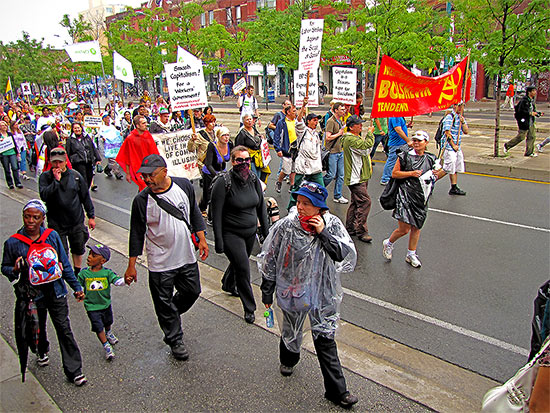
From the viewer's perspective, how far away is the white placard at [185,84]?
7414mm

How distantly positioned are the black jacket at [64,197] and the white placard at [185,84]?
2.42m

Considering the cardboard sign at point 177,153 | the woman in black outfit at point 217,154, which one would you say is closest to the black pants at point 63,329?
the woman in black outfit at point 217,154

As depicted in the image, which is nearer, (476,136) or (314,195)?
(314,195)

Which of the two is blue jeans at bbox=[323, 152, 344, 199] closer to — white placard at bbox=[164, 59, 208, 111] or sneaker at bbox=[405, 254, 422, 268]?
white placard at bbox=[164, 59, 208, 111]

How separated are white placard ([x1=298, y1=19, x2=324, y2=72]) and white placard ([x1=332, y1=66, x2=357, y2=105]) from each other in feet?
2.03

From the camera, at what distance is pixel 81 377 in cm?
387

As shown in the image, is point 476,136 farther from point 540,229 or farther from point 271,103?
point 271,103

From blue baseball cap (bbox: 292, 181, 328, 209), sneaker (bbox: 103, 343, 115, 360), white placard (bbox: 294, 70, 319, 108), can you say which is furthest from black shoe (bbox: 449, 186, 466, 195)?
sneaker (bbox: 103, 343, 115, 360)

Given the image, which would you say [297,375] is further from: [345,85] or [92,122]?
[92,122]

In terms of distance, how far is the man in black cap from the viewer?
4.03m

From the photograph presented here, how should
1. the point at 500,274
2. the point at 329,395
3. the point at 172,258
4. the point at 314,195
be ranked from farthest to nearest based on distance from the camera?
the point at 500,274 < the point at 172,258 < the point at 329,395 < the point at 314,195

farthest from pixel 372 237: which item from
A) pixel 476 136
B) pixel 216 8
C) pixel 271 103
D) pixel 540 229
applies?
pixel 216 8

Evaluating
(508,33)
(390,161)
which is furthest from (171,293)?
(508,33)

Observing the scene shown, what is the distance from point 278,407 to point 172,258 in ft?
5.05
